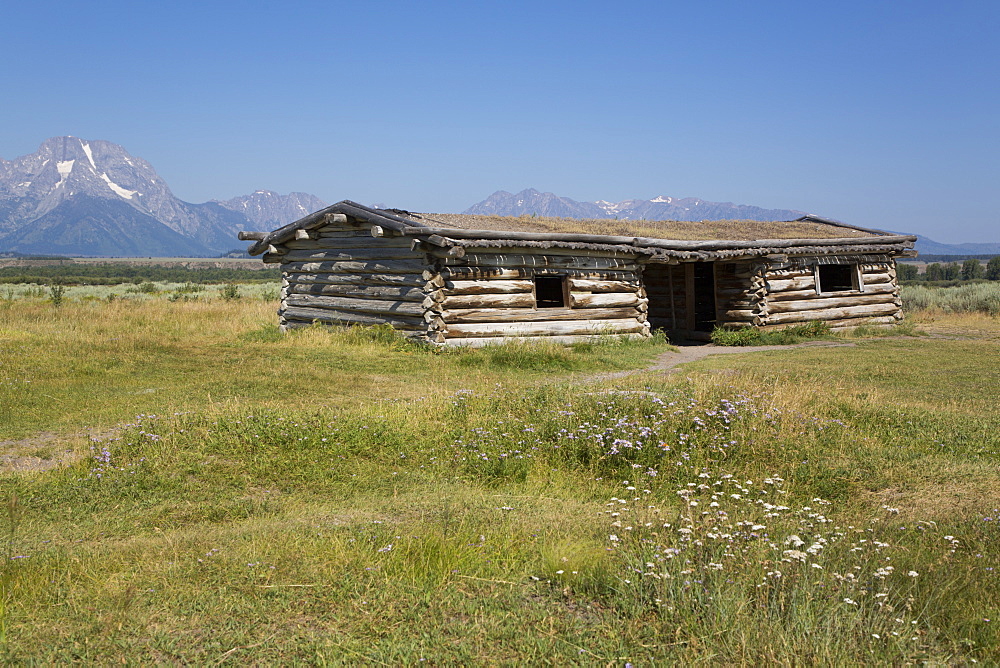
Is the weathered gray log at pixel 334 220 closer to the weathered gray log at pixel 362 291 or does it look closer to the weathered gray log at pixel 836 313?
the weathered gray log at pixel 362 291

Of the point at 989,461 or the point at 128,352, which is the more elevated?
the point at 128,352

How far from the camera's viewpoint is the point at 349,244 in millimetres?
18125

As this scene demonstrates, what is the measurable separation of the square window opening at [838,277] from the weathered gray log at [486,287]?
10.8 m

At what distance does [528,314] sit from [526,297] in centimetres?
40

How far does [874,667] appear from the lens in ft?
10.4

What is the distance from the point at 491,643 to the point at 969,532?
3442mm

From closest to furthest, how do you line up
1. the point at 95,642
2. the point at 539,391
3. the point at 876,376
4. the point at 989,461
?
1. the point at 95,642
2. the point at 989,461
3. the point at 539,391
4. the point at 876,376

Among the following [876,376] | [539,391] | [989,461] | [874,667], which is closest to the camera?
[874,667]

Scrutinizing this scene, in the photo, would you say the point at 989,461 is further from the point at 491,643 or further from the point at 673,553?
the point at 491,643

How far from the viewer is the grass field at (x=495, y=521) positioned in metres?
3.50

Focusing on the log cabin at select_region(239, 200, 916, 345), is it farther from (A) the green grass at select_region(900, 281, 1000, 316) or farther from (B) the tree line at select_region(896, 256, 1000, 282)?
(B) the tree line at select_region(896, 256, 1000, 282)

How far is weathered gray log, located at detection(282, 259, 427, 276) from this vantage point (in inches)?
647

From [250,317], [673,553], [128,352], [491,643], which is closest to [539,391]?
[673,553]

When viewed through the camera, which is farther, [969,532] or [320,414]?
[320,414]
